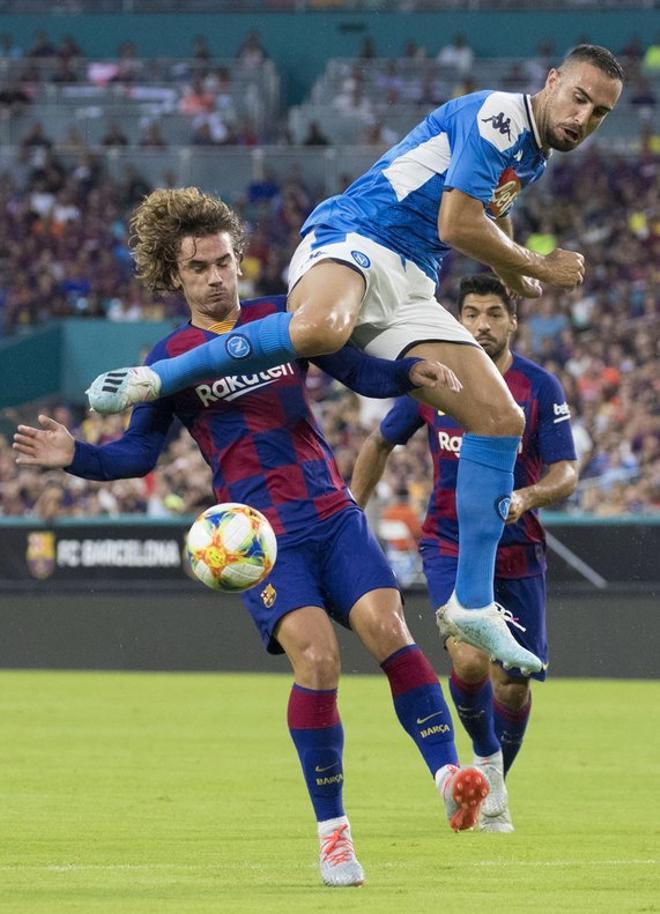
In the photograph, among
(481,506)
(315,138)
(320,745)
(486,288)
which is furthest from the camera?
(315,138)

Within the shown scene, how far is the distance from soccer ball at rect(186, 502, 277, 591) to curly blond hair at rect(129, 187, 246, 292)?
119cm

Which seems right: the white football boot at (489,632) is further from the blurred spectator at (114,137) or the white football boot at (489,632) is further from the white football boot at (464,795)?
the blurred spectator at (114,137)

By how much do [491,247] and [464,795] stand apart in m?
2.07

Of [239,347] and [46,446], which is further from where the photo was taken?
[46,446]

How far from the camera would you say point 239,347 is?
6.95 metres

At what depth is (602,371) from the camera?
2214 centimetres

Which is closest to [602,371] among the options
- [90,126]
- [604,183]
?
[604,183]

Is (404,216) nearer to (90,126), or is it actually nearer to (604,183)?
(604,183)

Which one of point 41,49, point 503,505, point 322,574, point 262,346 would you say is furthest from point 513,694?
point 41,49

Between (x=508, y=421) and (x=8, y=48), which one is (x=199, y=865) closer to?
(x=508, y=421)

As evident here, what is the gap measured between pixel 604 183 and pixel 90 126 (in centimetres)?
807

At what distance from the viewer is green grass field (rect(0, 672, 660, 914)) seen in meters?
6.54

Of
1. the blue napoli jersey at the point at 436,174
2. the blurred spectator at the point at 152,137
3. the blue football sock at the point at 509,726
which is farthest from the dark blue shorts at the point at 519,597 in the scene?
the blurred spectator at the point at 152,137

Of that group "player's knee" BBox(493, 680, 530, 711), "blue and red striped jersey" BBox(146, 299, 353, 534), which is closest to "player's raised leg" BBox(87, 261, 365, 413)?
"blue and red striped jersey" BBox(146, 299, 353, 534)
